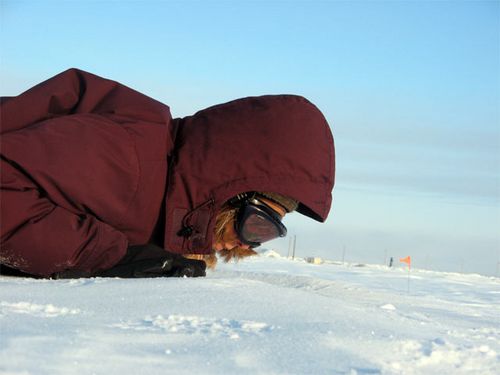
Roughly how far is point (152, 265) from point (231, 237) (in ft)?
1.74

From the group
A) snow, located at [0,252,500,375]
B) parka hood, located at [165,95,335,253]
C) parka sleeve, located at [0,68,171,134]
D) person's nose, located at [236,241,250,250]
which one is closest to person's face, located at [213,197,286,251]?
person's nose, located at [236,241,250,250]

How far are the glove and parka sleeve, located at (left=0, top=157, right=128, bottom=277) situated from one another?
0.37 feet

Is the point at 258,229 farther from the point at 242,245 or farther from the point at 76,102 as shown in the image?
the point at 76,102

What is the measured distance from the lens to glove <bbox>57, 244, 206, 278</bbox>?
3086mm

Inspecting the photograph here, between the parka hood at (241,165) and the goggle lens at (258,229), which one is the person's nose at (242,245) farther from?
the parka hood at (241,165)

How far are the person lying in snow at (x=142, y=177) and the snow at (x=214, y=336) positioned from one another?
0.51 m

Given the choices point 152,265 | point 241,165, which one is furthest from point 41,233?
point 241,165

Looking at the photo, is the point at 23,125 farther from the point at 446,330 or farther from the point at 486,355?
the point at 486,355

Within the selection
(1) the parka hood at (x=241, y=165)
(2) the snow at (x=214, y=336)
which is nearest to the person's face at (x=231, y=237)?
(1) the parka hood at (x=241, y=165)

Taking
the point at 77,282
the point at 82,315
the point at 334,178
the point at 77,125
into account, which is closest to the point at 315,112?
the point at 334,178

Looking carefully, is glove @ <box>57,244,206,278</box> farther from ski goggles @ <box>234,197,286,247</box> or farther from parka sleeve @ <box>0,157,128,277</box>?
ski goggles @ <box>234,197,286,247</box>

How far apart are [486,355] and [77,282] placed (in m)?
1.55

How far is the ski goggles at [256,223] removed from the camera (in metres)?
3.32

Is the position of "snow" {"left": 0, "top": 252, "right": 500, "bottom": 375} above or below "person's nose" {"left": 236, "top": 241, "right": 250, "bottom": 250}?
below
